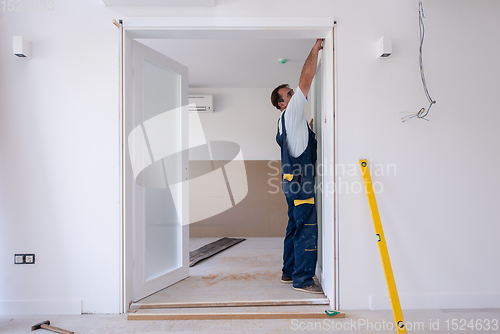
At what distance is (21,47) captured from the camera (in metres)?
1.95

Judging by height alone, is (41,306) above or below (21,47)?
below

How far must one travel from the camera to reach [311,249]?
2248 mm

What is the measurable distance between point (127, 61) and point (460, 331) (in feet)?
9.36

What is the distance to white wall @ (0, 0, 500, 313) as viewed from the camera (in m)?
2.01

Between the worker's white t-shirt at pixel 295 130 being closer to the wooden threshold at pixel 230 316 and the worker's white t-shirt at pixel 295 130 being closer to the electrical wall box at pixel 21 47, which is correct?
the wooden threshold at pixel 230 316

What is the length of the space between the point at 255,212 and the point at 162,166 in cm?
255

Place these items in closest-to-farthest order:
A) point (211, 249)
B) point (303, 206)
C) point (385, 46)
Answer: point (385, 46)
point (303, 206)
point (211, 249)

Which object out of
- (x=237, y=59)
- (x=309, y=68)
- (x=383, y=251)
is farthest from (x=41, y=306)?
(x=237, y=59)

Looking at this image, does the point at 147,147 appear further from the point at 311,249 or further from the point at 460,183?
the point at 460,183

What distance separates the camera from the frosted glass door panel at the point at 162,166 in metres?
2.32

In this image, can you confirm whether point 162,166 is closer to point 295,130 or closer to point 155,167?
point 155,167

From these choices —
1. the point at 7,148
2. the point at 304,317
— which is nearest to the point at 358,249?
the point at 304,317

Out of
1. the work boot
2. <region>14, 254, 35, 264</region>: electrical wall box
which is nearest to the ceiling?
<region>14, 254, 35, 264</region>: electrical wall box

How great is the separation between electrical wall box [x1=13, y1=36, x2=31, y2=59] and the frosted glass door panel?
77 cm
